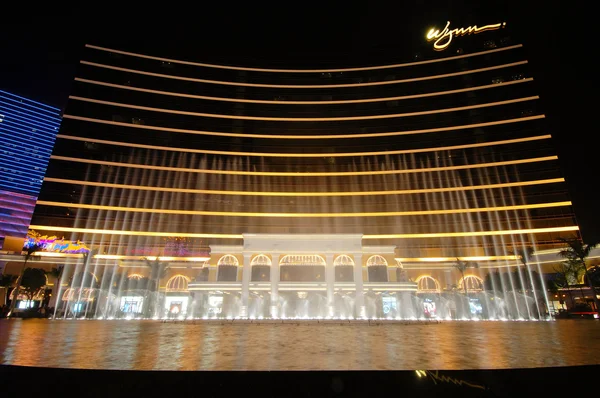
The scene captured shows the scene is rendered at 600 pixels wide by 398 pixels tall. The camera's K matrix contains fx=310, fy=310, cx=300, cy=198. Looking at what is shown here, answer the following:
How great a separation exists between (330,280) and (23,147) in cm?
14940

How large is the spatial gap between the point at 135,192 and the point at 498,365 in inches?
2608

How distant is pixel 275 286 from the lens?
37.5 metres

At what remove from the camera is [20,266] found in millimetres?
44938

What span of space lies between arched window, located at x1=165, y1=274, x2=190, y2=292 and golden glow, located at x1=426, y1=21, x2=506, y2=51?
254 feet

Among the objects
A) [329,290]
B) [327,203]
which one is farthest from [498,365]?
[327,203]

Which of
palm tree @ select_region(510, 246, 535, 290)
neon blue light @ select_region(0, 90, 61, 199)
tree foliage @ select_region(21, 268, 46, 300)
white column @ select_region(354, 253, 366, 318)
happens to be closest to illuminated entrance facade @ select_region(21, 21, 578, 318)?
palm tree @ select_region(510, 246, 535, 290)

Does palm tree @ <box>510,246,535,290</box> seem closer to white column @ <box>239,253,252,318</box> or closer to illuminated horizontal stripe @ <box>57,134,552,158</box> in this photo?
illuminated horizontal stripe @ <box>57,134,552,158</box>

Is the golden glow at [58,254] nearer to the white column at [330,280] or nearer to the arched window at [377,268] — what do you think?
the white column at [330,280]

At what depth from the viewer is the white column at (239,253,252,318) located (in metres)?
36.2

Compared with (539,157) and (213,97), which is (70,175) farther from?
(539,157)

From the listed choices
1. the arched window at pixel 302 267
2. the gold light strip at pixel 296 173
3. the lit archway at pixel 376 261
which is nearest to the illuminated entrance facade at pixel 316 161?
the gold light strip at pixel 296 173

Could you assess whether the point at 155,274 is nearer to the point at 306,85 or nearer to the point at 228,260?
the point at 228,260

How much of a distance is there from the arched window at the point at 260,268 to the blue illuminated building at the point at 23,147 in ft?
344

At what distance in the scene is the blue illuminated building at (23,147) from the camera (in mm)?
106188
